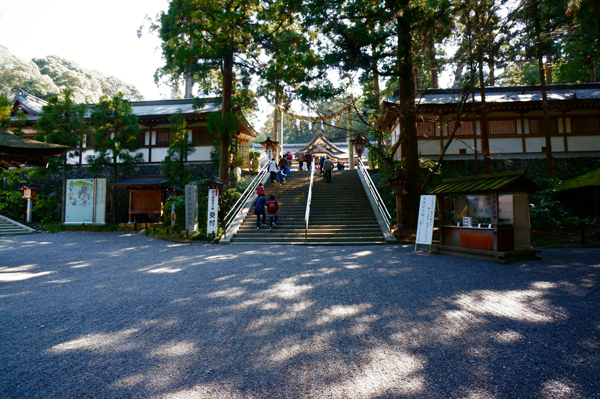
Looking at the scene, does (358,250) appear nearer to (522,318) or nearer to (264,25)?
(522,318)

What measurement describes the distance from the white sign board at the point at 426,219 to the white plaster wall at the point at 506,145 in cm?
906

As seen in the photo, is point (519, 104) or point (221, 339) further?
point (519, 104)

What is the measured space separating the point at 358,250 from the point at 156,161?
13868mm

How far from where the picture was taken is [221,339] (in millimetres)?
3293

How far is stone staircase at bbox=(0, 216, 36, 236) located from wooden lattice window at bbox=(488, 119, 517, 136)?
2210 centimetres

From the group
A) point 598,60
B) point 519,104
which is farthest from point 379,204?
point 598,60

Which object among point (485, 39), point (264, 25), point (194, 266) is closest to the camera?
point (194, 266)

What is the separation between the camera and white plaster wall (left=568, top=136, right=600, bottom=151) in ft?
49.4

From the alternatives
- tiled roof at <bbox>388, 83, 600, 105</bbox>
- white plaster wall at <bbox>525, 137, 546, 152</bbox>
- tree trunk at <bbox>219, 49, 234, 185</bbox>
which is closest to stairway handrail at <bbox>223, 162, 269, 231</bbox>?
tree trunk at <bbox>219, 49, 234, 185</bbox>

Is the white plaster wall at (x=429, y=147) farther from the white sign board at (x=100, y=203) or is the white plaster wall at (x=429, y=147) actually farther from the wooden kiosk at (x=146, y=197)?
the white sign board at (x=100, y=203)

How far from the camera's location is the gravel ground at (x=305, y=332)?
97.4 inches

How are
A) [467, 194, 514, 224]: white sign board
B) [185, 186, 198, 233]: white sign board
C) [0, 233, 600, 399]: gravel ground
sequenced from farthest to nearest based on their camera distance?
[185, 186, 198, 233]: white sign board → [467, 194, 514, 224]: white sign board → [0, 233, 600, 399]: gravel ground

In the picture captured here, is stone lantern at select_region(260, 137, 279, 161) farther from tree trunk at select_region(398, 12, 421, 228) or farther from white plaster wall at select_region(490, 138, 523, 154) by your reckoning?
white plaster wall at select_region(490, 138, 523, 154)

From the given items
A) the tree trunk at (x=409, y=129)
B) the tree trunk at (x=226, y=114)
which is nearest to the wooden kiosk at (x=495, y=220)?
the tree trunk at (x=409, y=129)
